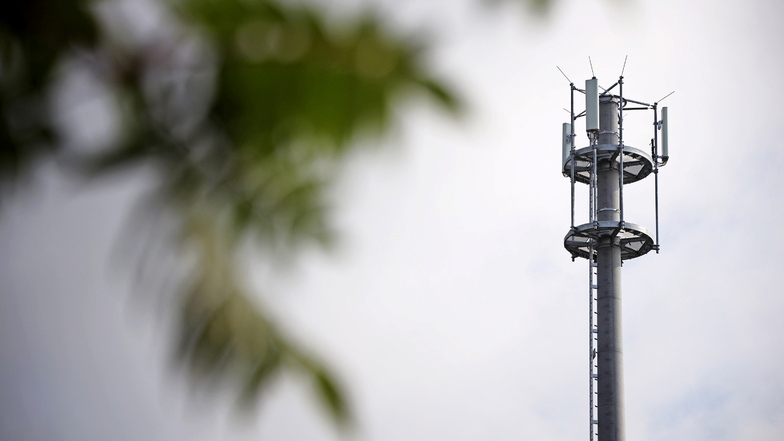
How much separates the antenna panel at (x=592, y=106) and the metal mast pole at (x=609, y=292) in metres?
1.67

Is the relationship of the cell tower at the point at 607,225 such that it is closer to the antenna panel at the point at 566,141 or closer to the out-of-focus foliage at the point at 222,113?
the antenna panel at the point at 566,141

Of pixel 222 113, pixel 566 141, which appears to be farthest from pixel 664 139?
pixel 222 113

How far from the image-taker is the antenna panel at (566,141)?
1617 inches

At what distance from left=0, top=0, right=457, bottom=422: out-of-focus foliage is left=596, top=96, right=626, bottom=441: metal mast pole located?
124ft

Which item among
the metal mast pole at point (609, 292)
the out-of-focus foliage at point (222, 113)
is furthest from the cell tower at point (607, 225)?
the out-of-focus foliage at point (222, 113)

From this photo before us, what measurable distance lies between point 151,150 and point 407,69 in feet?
2.28

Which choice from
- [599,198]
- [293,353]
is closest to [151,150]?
[293,353]

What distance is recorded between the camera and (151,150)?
2.81 metres

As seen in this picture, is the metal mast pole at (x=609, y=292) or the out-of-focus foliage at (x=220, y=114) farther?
the metal mast pole at (x=609, y=292)

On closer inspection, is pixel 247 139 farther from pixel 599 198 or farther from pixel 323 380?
pixel 599 198

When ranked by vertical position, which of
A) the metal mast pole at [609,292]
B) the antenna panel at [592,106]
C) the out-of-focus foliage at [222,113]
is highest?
the antenna panel at [592,106]

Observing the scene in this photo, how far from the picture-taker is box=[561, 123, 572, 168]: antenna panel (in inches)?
1617

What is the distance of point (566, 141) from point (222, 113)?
129ft

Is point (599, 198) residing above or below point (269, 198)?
above
